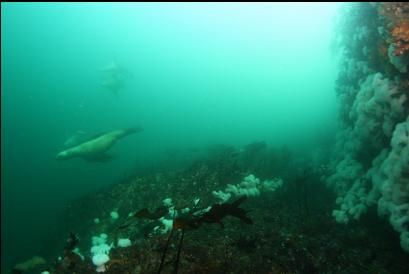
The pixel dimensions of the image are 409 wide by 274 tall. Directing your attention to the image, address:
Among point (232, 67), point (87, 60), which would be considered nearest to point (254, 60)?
point (232, 67)

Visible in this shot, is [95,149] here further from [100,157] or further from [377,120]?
[377,120]

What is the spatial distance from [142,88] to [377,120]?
71.8 m

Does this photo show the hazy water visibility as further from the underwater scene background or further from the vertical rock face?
the vertical rock face

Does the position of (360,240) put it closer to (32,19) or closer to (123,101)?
(123,101)

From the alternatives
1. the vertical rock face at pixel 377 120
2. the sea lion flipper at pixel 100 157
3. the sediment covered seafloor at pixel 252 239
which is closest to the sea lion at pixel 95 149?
the sea lion flipper at pixel 100 157

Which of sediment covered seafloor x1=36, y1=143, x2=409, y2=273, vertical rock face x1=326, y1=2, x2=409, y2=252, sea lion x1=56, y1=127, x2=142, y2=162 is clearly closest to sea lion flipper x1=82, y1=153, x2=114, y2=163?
sea lion x1=56, y1=127, x2=142, y2=162

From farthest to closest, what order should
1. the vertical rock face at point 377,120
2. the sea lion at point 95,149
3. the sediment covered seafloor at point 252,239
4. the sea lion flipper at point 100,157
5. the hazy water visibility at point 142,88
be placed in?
the hazy water visibility at point 142,88, the sea lion at point 95,149, the sea lion flipper at point 100,157, the vertical rock face at point 377,120, the sediment covered seafloor at point 252,239

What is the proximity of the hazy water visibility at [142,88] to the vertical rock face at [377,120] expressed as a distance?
1122 cm

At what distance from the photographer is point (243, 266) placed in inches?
204

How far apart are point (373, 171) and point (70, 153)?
12.9m

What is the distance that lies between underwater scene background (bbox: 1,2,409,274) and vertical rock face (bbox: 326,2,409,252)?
4 cm

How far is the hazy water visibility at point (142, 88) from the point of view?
3034cm

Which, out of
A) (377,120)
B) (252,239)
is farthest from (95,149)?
(377,120)

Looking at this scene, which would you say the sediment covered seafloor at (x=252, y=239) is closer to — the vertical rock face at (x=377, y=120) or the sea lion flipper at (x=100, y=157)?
the vertical rock face at (x=377, y=120)
